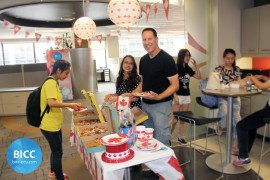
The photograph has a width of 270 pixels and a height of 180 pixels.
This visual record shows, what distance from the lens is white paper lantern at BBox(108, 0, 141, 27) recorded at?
2.87m

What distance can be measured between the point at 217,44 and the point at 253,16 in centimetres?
75

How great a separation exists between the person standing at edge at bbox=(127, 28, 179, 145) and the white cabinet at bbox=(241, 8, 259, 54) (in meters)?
2.48

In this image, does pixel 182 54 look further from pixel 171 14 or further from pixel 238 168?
pixel 171 14

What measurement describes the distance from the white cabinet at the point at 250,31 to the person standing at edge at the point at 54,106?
3137mm

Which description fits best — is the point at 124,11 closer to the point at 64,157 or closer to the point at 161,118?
the point at 161,118

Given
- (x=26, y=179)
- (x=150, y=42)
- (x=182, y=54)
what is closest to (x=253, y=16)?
(x=182, y=54)

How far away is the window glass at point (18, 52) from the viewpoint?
1409cm

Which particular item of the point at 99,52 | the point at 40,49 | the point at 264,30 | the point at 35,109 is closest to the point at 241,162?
the point at 264,30

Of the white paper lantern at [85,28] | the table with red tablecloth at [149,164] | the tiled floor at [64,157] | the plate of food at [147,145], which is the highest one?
the white paper lantern at [85,28]

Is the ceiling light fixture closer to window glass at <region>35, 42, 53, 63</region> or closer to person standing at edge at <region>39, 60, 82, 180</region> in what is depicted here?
person standing at edge at <region>39, 60, 82, 180</region>

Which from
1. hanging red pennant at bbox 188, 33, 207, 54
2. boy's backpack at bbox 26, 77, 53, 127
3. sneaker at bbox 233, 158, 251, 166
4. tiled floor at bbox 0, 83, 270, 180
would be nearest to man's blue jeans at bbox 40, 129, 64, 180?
boy's backpack at bbox 26, 77, 53, 127

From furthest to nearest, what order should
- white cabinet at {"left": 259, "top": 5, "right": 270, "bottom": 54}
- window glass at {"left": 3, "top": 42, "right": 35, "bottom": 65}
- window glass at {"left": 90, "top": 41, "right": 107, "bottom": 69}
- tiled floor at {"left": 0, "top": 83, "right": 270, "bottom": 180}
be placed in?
window glass at {"left": 90, "top": 41, "right": 107, "bottom": 69}
window glass at {"left": 3, "top": 42, "right": 35, "bottom": 65}
white cabinet at {"left": 259, "top": 5, "right": 270, "bottom": 54}
tiled floor at {"left": 0, "top": 83, "right": 270, "bottom": 180}

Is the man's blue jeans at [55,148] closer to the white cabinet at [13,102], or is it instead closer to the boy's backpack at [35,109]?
the boy's backpack at [35,109]

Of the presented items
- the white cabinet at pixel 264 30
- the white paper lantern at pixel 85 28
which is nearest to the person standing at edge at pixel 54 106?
the white paper lantern at pixel 85 28
